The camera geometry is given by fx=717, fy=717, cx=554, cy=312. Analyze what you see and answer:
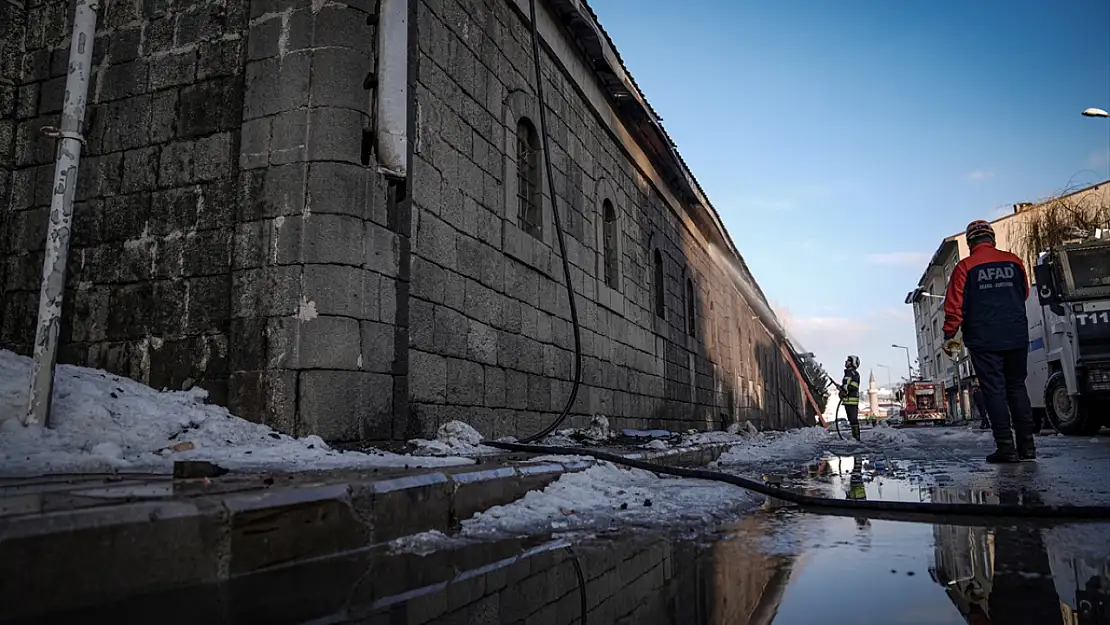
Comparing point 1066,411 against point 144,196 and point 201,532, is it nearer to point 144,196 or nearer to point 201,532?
point 144,196

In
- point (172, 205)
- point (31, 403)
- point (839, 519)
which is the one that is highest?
point (172, 205)

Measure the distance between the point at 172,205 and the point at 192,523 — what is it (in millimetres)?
3527

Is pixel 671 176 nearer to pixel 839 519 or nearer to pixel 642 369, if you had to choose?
pixel 642 369

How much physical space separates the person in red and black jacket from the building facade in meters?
18.4

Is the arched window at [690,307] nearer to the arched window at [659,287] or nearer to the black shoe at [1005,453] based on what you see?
the arched window at [659,287]

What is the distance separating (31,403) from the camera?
10.7ft

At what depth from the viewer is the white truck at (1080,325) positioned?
468 inches

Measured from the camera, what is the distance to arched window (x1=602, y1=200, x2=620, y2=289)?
995cm

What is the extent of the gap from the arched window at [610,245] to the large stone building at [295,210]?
2.91m

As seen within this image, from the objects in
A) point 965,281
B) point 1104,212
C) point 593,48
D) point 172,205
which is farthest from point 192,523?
point 1104,212

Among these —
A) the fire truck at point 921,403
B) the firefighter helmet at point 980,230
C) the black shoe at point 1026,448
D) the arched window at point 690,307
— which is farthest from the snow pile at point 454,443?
the fire truck at point 921,403

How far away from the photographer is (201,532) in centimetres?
202

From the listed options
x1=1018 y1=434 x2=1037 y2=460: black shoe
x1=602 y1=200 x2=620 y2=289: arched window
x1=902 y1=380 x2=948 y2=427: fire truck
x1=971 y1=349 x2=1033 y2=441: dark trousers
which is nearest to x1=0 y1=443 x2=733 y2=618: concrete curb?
x1=971 y1=349 x2=1033 y2=441: dark trousers

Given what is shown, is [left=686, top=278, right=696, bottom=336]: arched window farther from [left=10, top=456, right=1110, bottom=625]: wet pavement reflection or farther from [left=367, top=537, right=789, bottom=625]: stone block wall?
[left=367, top=537, right=789, bottom=625]: stone block wall
